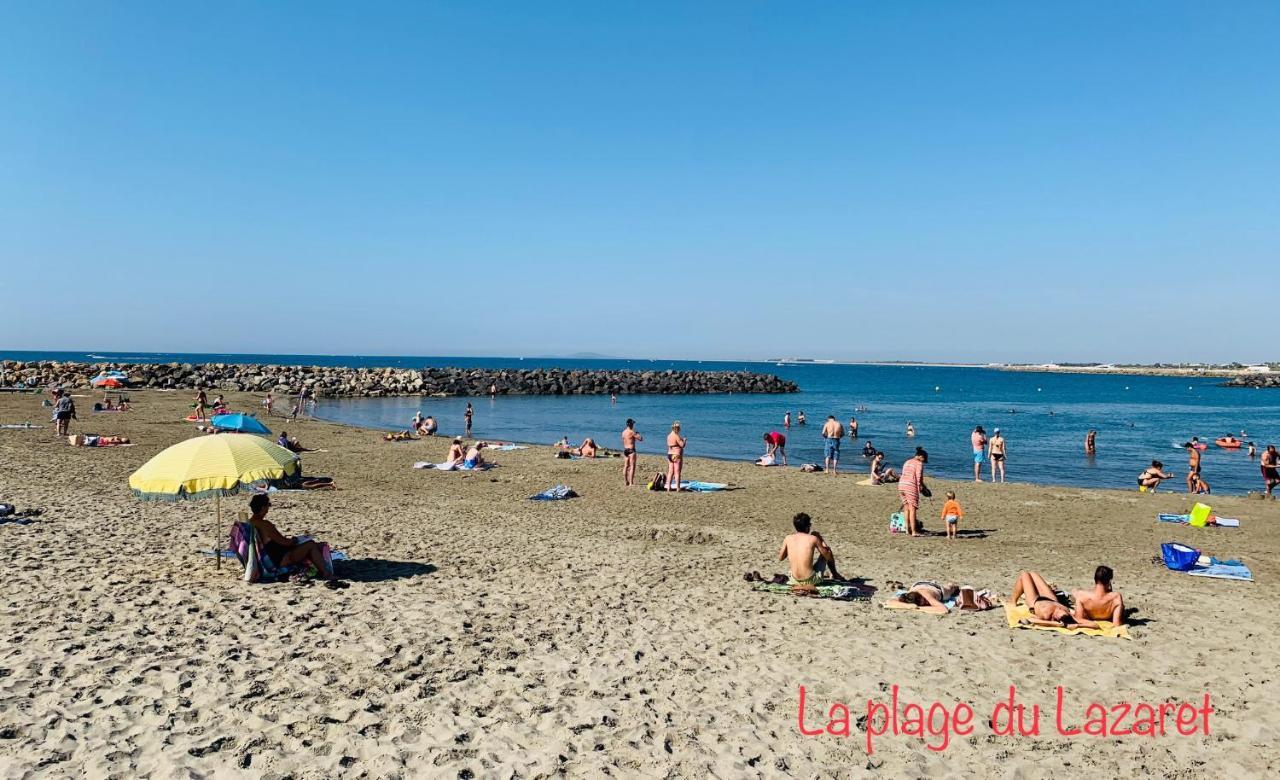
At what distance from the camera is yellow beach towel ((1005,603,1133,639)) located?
7.92 meters

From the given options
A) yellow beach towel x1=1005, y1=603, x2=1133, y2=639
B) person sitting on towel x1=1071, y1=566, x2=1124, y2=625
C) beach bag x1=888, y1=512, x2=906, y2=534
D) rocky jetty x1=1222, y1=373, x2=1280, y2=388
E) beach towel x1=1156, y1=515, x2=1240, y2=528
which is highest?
rocky jetty x1=1222, y1=373, x2=1280, y2=388

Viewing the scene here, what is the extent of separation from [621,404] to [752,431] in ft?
82.0

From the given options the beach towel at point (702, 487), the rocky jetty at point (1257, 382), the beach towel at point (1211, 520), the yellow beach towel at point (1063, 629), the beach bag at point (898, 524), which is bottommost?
the beach towel at point (702, 487)

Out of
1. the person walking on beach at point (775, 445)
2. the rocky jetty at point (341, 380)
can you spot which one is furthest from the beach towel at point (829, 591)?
the rocky jetty at point (341, 380)

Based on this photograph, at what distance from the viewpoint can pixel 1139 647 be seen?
7652mm

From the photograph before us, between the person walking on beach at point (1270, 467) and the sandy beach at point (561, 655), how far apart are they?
26.0 feet

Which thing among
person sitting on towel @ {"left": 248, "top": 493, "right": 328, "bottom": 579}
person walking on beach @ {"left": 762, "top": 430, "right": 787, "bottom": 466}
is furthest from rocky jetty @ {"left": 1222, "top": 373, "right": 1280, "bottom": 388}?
person sitting on towel @ {"left": 248, "top": 493, "right": 328, "bottom": 579}

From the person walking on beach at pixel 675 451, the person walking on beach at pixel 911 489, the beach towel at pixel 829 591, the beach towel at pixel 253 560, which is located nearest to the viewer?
the beach towel at pixel 253 560

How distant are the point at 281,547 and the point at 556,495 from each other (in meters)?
8.02

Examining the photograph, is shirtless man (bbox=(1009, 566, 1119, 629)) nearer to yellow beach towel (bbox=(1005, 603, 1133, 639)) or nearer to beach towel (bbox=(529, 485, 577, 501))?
yellow beach towel (bbox=(1005, 603, 1133, 639))

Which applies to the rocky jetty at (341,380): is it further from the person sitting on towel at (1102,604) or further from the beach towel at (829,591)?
the person sitting on towel at (1102,604)

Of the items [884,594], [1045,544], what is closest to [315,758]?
[884,594]

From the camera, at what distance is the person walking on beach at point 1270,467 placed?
1967cm

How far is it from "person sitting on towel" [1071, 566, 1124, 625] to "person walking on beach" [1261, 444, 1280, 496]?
50.9 feet
